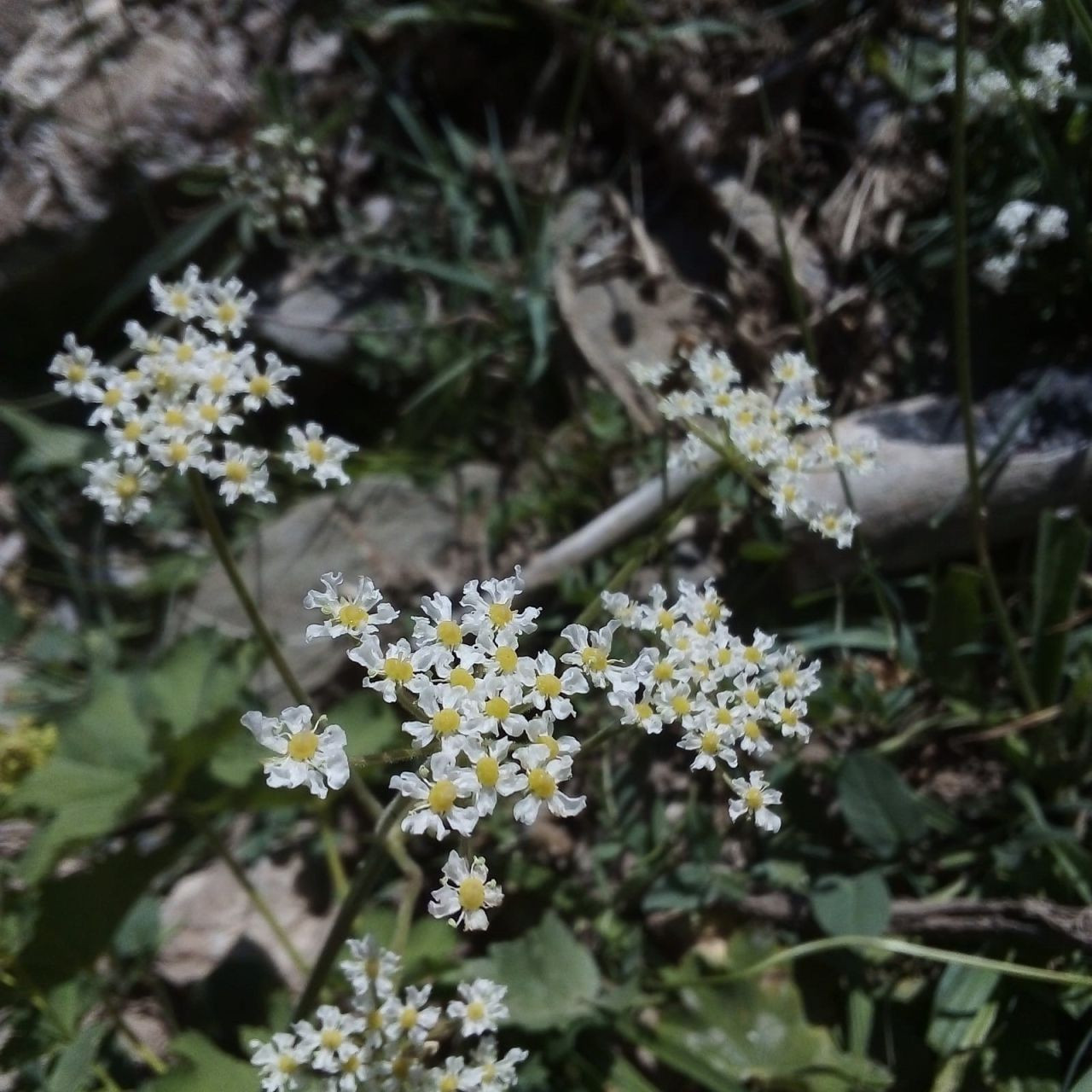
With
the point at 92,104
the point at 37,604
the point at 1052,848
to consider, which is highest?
the point at 92,104

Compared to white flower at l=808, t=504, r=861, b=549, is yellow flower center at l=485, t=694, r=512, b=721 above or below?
above

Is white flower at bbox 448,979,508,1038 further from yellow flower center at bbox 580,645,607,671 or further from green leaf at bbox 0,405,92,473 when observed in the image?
green leaf at bbox 0,405,92,473

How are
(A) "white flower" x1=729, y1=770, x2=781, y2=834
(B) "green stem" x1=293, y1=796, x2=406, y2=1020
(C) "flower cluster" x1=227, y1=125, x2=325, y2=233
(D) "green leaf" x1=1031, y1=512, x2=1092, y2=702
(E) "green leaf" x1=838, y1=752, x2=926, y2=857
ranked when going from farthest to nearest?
(C) "flower cluster" x1=227, y1=125, x2=325, y2=233 → (D) "green leaf" x1=1031, y1=512, x2=1092, y2=702 → (E) "green leaf" x1=838, y1=752, x2=926, y2=857 → (B) "green stem" x1=293, y1=796, x2=406, y2=1020 → (A) "white flower" x1=729, y1=770, x2=781, y2=834

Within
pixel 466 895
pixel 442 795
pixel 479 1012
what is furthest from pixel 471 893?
pixel 479 1012

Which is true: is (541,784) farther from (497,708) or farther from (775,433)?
(775,433)

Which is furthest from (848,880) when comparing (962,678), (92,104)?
(92,104)

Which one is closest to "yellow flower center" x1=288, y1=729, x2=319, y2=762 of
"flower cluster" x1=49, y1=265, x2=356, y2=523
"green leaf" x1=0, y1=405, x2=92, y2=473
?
"flower cluster" x1=49, y1=265, x2=356, y2=523

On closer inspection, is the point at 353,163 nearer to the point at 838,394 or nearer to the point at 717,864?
the point at 838,394
